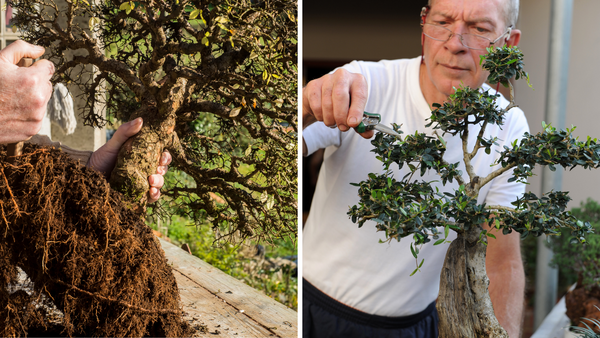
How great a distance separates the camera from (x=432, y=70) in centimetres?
112

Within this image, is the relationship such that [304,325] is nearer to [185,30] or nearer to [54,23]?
[185,30]

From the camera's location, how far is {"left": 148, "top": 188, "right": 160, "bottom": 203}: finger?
1.25 m

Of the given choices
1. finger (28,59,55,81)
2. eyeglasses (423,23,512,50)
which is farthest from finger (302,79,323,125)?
finger (28,59,55,81)

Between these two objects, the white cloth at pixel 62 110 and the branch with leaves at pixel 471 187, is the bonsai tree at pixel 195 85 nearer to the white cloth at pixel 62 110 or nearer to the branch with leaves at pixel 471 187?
the white cloth at pixel 62 110

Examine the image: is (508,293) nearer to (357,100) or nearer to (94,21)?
(357,100)

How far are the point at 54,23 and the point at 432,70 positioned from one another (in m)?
1.10

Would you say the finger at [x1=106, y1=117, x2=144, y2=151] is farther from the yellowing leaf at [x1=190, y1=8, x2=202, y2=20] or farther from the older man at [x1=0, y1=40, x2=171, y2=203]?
the yellowing leaf at [x1=190, y1=8, x2=202, y2=20]

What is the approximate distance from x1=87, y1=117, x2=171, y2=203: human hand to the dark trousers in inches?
25.8

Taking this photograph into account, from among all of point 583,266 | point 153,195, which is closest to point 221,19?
point 153,195

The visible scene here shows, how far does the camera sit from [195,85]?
4.15ft

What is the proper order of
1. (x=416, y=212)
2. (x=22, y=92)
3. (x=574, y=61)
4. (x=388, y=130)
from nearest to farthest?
(x=416, y=212)
(x=388, y=130)
(x=22, y=92)
(x=574, y=61)

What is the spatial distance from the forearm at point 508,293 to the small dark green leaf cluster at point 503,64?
22.5 inches

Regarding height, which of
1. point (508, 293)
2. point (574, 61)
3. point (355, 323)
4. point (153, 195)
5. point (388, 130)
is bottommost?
point (355, 323)

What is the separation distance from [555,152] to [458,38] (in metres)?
0.37
